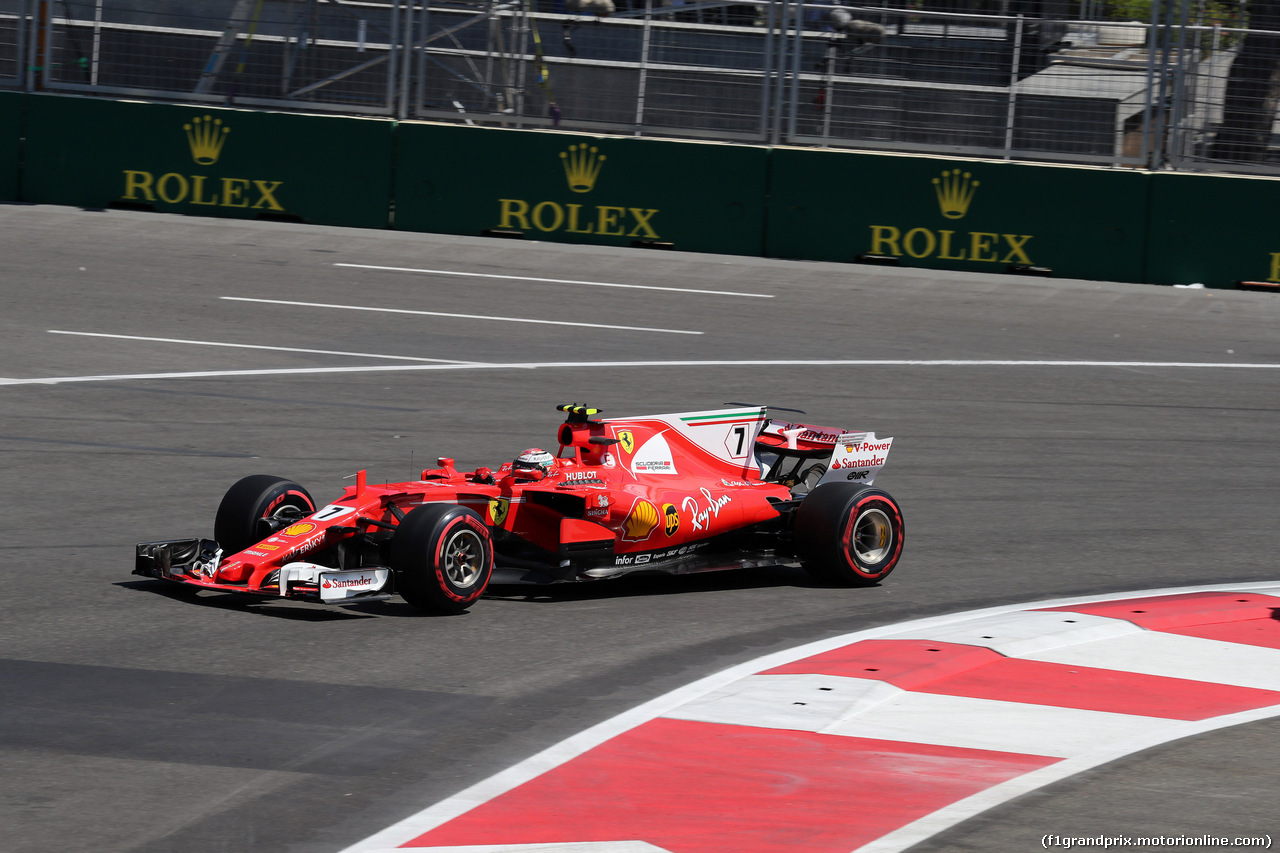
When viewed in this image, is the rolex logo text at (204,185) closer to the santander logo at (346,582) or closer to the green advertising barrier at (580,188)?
the green advertising barrier at (580,188)

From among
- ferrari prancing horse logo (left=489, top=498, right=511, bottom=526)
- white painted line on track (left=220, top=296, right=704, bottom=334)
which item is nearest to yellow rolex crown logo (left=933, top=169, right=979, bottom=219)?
white painted line on track (left=220, top=296, right=704, bottom=334)

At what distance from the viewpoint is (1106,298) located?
59.6ft

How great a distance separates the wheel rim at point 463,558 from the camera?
754 centimetres

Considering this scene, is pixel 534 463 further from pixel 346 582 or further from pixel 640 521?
pixel 346 582

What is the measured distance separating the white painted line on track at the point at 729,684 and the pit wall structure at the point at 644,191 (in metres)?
12.2

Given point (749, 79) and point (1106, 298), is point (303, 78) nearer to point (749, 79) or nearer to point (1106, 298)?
point (749, 79)

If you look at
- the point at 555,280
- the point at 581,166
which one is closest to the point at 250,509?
the point at 555,280

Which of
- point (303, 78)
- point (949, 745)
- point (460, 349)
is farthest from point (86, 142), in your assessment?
point (949, 745)

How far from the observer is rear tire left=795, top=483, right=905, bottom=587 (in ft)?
28.0

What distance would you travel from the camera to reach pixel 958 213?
19.2 metres

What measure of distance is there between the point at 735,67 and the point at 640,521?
13.1m

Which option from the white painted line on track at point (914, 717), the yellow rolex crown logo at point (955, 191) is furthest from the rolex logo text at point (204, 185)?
the white painted line on track at point (914, 717)

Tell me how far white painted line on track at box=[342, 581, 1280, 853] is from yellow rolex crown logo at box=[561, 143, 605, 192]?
12970 mm

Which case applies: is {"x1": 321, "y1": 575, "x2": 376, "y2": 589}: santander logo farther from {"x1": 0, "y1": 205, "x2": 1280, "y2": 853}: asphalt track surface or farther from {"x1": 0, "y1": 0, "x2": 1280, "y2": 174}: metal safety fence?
{"x1": 0, "y1": 0, "x2": 1280, "y2": 174}: metal safety fence
